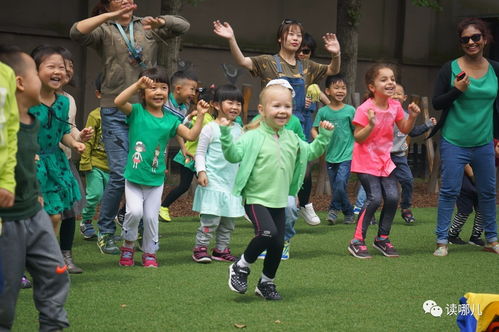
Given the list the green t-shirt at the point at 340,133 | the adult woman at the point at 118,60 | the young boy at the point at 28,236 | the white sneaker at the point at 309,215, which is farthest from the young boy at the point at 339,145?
the young boy at the point at 28,236

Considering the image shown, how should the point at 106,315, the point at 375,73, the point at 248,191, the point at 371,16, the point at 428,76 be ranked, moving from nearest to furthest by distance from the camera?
1. the point at 106,315
2. the point at 248,191
3. the point at 375,73
4. the point at 371,16
5. the point at 428,76

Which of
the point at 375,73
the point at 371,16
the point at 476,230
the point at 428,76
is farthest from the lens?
the point at 428,76

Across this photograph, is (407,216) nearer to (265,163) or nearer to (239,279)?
(265,163)

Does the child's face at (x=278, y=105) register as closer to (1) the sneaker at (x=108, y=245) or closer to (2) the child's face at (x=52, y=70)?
(2) the child's face at (x=52, y=70)

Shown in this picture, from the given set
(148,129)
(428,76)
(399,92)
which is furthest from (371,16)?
(148,129)

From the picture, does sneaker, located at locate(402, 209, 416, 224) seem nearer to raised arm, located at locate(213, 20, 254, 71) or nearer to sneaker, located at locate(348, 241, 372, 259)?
sneaker, located at locate(348, 241, 372, 259)

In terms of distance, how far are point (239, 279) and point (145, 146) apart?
1.64 metres

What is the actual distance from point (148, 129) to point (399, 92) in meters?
4.72

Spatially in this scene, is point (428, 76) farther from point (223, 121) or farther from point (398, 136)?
point (223, 121)

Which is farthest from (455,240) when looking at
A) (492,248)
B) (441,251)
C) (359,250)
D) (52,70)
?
(52,70)

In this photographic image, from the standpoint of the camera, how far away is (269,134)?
6.83 meters

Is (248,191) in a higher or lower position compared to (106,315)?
higher

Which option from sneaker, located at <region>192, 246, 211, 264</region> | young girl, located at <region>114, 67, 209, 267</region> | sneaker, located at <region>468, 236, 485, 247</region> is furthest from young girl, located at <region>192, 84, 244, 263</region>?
sneaker, located at <region>468, 236, 485, 247</region>

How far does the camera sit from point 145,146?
772 cm
